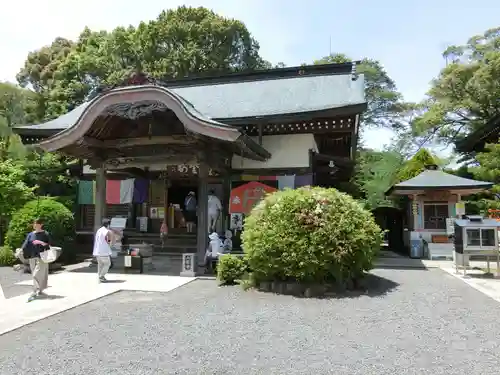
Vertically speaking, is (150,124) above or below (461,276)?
above

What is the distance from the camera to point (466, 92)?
2308 cm

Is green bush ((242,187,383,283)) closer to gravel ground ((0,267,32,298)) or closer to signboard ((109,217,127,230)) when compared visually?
gravel ground ((0,267,32,298))

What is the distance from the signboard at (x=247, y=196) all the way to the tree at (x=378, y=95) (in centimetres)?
2554

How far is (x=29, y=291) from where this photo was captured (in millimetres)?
8430

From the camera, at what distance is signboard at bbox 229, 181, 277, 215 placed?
499 inches

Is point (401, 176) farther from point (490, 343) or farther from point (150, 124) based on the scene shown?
point (490, 343)

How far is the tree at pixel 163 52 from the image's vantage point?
29266 mm

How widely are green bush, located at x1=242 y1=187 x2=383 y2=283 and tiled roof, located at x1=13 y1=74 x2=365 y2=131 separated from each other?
13.6 ft

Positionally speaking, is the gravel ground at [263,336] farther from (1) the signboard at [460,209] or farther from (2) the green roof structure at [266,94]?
(1) the signboard at [460,209]

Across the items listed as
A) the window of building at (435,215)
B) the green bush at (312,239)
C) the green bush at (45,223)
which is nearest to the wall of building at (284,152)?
the green bush at (312,239)

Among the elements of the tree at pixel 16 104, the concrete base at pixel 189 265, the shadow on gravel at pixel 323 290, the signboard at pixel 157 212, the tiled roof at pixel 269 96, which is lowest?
the shadow on gravel at pixel 323 290

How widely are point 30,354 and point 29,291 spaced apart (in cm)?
436

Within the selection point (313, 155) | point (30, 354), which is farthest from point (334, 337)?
point (313, 155)

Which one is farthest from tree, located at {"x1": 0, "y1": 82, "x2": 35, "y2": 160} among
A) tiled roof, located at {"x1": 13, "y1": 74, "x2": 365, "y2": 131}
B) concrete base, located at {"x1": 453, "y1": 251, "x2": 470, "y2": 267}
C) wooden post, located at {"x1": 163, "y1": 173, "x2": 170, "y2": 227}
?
concrete base, located at {"x1": 453, "y1": 251, "x2": 470, "y2": 267}
